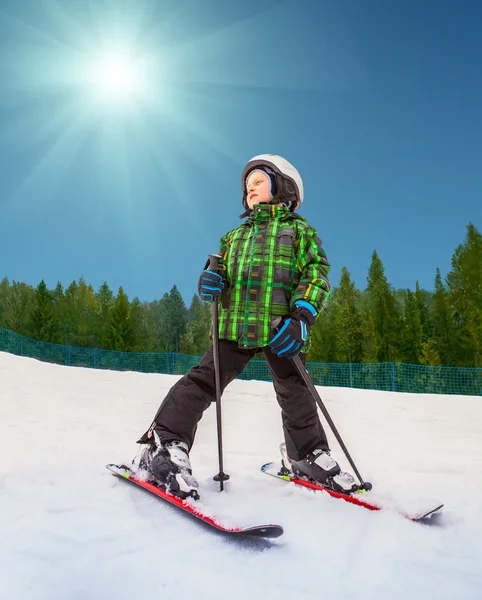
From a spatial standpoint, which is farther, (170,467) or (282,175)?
(282,175)

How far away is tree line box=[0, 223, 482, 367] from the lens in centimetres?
3066

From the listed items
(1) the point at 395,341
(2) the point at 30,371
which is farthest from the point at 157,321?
(2) the point at 30,371

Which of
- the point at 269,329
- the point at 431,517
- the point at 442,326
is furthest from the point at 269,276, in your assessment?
the point at 442,326

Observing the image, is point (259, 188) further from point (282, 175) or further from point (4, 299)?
point (4, 299)

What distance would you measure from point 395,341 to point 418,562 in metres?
34.4

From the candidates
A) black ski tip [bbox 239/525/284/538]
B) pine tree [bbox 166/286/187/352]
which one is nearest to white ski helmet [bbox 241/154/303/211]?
black ski tip [bbox 239/525/284/538]

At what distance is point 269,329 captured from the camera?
2117 millimetres

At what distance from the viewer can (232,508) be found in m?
1.85

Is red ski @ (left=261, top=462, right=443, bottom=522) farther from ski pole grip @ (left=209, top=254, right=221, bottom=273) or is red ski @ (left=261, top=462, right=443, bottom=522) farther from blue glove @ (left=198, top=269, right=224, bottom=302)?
ski pole grip @ (left=209, top=254, right=221, bottom=273)

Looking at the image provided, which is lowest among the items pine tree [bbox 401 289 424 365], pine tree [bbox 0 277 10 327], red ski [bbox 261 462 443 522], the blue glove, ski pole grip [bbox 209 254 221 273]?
red ski [bbox 261 462 443 522]

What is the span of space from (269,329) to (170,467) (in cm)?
80

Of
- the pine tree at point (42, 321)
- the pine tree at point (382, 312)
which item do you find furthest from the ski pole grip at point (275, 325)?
the pine tree at point (42, 321)

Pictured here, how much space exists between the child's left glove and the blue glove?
0.40 metres

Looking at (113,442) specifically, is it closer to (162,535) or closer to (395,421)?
(162,535)
